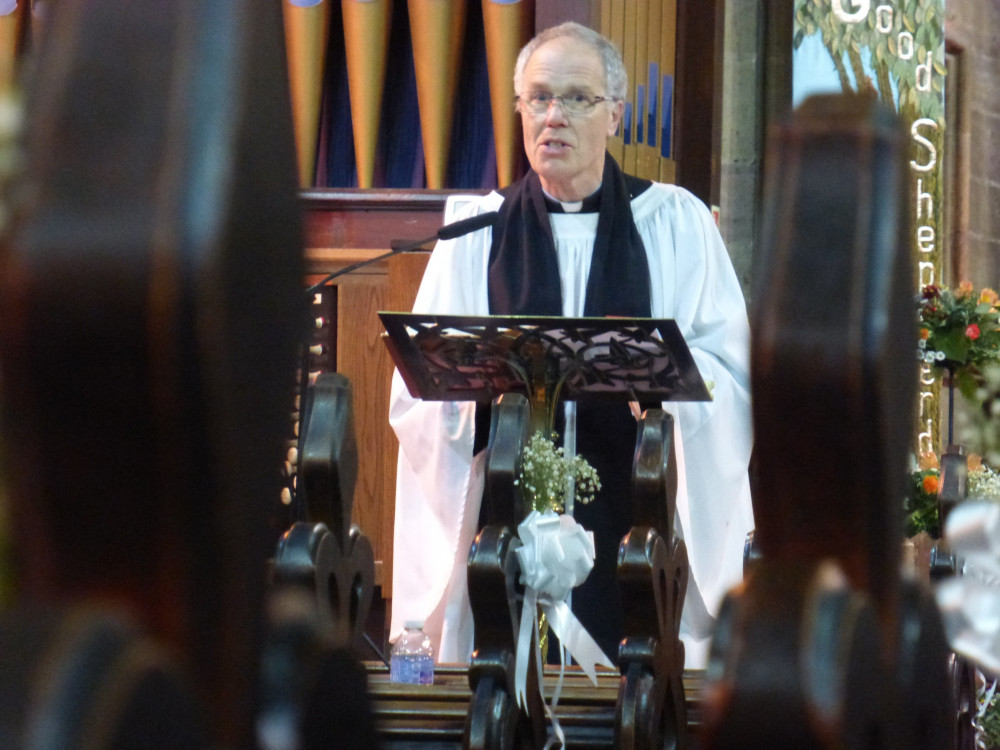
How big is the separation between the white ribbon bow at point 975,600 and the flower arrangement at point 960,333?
400 centimetres

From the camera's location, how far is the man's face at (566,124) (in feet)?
15.5

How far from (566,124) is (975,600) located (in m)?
3.88

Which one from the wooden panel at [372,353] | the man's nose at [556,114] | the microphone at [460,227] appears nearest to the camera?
the microphone at [460,227]

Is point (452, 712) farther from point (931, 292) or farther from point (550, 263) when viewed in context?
point (931, 292)

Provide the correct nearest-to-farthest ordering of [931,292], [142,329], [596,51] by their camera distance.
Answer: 1. [142,329]
2. [596,51]
3. [931,292]

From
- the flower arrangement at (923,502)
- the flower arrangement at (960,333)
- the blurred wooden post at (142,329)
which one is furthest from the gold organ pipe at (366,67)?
the blurred wooden post at (142,329)

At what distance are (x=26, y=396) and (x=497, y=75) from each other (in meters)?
A: 6.02

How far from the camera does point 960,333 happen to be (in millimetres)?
4926

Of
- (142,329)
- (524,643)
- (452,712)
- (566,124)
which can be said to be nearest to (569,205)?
(566,124)

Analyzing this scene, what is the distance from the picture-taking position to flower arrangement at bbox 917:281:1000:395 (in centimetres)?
491

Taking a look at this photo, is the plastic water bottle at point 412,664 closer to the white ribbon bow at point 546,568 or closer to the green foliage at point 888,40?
the white ribbon bow at point 546,568

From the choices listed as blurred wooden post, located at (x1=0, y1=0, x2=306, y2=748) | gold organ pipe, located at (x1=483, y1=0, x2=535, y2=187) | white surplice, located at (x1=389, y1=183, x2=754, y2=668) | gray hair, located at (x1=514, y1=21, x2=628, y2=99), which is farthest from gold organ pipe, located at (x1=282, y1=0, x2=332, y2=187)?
blurred wooden post, located at (x1=0, y1=0, x2=306, y2=748)

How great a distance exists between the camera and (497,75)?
6348 mm

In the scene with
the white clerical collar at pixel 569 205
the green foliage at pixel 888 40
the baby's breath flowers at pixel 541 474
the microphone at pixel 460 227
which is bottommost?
the baby's breath flowers at pixel 541 474
